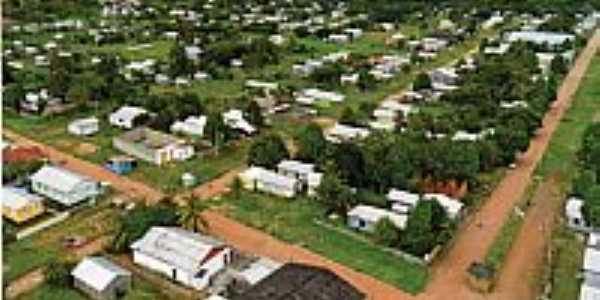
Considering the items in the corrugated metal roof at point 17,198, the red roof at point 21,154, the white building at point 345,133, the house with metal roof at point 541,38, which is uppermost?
the house with metal roof at point 541,38

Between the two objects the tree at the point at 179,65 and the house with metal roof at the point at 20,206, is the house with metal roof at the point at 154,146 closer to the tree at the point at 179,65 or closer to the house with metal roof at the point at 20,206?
the house with metal roof at the point at 20,206

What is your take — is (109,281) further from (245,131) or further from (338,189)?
(245,131)

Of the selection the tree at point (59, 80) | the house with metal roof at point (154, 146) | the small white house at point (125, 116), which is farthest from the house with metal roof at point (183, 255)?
the tree at point (59, 80)

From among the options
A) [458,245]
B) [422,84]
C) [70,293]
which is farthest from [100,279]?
[422,84]

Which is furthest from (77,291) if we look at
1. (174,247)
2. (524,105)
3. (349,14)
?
(349,14)

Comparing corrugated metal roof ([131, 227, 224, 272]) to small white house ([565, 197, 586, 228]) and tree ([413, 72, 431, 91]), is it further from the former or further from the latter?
tree ([413, 72, 431, 91])


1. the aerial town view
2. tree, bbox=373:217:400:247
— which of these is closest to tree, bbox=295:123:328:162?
the aerial town view

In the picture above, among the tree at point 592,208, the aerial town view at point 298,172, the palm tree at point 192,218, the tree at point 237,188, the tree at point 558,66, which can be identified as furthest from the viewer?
the tree at point 558,66

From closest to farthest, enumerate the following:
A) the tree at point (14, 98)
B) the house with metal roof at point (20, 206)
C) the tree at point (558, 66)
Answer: the house with metal roof at point (20, 206), the tree at point (14, 98), the tree at point (558, 66)
